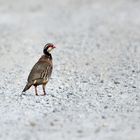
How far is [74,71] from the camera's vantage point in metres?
16.7

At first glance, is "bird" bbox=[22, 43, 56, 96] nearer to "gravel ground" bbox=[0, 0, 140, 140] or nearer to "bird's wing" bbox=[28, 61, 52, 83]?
"bird's wing" bbox=[28, 61, 52, 83]

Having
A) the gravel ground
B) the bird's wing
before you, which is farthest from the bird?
the gravel ground

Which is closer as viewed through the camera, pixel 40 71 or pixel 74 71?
pixel 40 71

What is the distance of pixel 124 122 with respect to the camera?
10.7 meters

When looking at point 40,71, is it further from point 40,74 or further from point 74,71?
point 74,71

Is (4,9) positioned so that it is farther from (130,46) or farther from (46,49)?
(46,49)

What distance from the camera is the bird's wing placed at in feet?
42.5

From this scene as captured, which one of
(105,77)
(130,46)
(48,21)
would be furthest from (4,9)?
(105,77)

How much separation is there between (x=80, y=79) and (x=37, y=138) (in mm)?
5734

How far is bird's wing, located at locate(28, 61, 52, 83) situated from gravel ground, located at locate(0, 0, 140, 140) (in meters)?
0.38

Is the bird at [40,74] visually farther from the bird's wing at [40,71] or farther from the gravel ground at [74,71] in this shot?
the gravel ground at [74,71]

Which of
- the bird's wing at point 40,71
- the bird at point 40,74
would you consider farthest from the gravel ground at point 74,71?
A: the bird's wing at point 40,71

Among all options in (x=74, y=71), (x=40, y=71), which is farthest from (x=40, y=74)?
(x=74, y=71)

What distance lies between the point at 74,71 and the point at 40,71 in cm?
365
